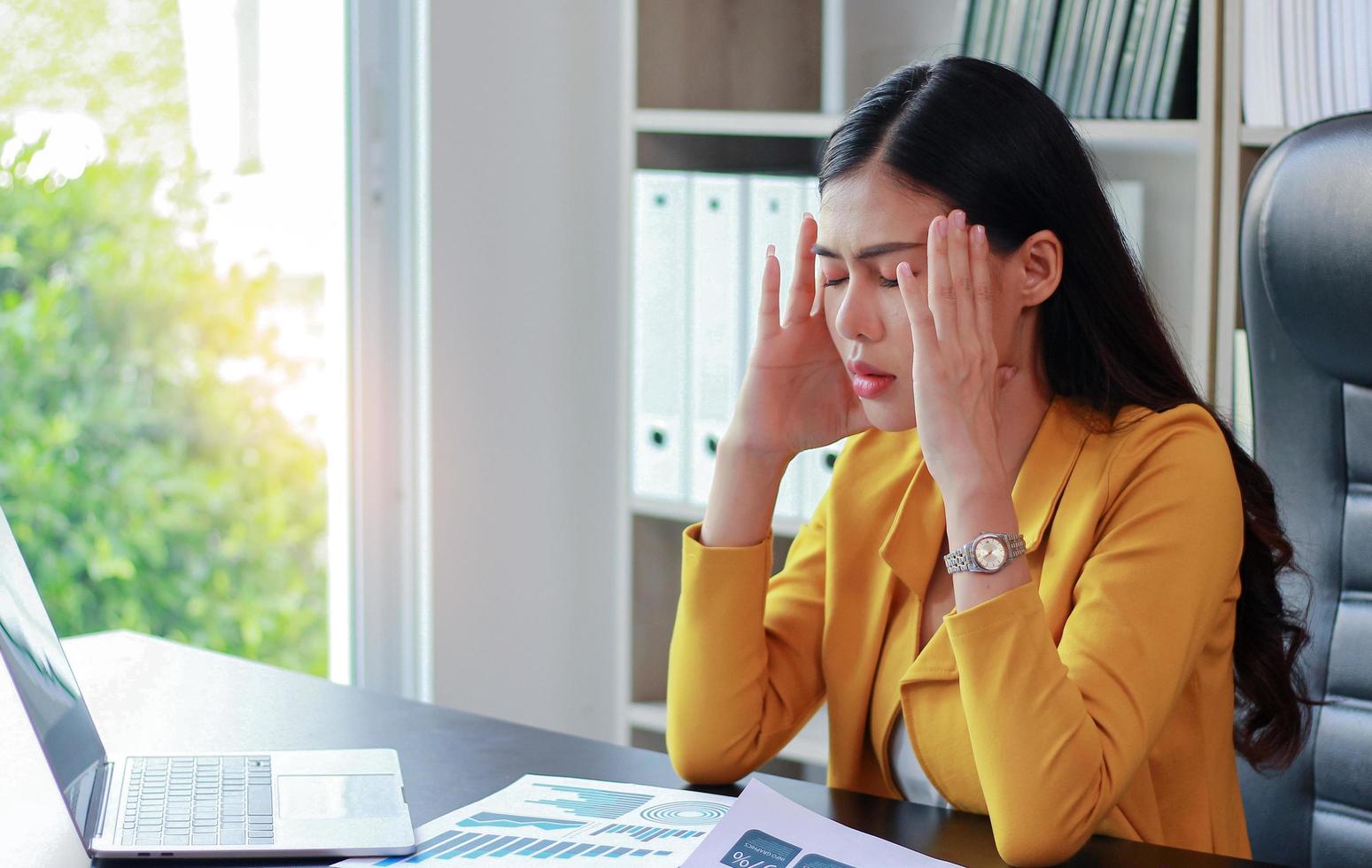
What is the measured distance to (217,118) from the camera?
6.79 ft

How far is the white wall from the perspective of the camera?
7.25ft

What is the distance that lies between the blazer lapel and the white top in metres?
0.07

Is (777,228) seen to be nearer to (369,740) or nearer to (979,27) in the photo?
(979,27)

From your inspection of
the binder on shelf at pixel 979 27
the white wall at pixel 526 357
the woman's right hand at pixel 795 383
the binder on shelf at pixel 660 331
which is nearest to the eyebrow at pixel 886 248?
the woman's right hand at pixel 795 383

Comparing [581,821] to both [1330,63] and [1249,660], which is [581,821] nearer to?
[1249,660]

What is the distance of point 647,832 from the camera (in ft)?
3.09

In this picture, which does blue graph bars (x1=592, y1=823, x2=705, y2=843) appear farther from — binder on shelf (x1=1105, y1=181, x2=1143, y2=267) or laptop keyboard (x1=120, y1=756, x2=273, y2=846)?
binder on shelf (x1=1105, y1=181, x2=1143, y2=267)

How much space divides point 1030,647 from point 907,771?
0.25 metres

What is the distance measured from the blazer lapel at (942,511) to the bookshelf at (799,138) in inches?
24.6

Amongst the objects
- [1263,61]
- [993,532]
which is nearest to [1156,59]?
[1263,61]

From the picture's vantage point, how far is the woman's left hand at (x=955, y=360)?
1087mm

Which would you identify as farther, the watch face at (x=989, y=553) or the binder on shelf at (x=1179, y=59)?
the binder on shelf at (x=1179, y=59)

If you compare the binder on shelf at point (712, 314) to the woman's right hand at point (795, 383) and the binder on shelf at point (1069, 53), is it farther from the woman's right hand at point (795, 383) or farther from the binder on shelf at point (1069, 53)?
the woman's right hand at point (795, 383)

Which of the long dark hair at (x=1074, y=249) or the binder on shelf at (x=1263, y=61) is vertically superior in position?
the binder on shelf at (x=1263, y=61)
